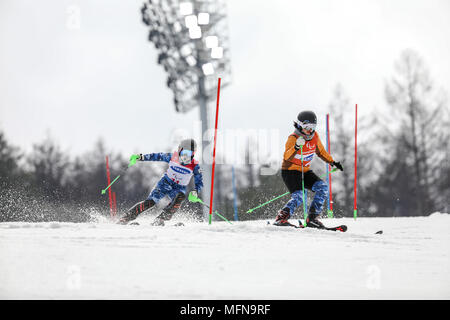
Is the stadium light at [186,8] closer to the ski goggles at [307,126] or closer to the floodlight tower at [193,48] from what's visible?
the floodlight tower at [193,48]

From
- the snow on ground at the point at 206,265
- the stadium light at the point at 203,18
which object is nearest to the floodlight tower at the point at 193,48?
the stadium light at the point at 203,18

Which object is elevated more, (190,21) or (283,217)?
(190,21)

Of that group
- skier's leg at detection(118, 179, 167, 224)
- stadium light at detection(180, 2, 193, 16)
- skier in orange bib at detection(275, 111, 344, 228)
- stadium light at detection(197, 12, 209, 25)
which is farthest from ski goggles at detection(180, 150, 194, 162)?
stadium light at detection(180, 2, 193, 16)

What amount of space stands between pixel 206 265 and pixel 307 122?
315 cm

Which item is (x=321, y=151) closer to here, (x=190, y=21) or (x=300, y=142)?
Answer: (x=300, y=142)

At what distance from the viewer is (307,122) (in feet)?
20.8

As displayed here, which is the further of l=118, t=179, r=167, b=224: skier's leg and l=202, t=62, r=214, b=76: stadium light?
l=202, t=62, r=214, b=76: stadium light

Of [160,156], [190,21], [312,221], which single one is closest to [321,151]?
[312,221]

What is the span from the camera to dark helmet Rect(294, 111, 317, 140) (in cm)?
635

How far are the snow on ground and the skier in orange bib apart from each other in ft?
3.28

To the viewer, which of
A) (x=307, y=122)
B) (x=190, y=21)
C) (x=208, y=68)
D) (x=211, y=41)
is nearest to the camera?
(x=307, y=122)

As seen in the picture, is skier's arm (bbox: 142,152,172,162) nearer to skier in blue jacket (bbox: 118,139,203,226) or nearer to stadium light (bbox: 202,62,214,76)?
skier in blue jacket (bbox: 118,139,203,226)

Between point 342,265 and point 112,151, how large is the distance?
25.5 m

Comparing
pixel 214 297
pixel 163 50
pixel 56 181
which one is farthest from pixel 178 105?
pixel 214 297
